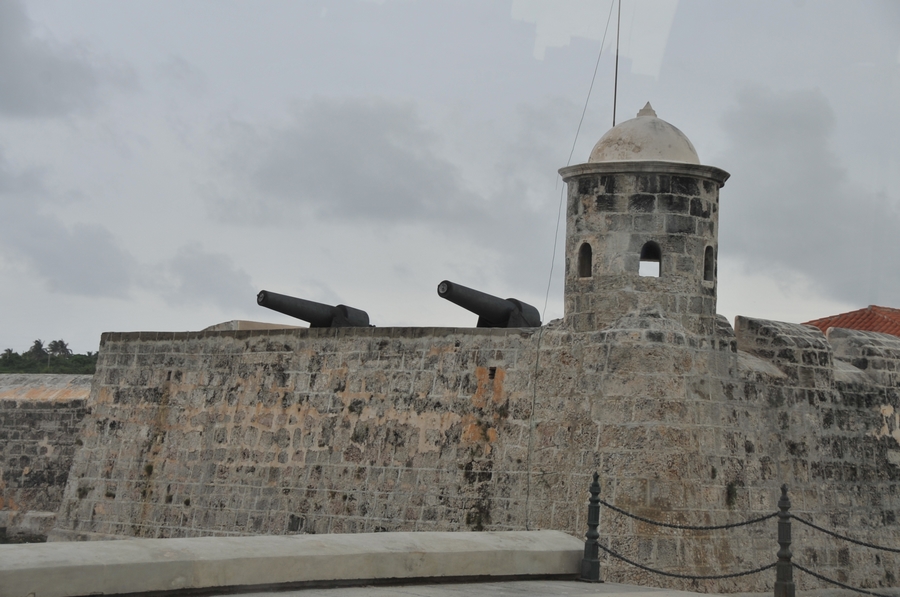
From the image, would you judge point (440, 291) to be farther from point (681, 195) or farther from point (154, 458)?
point (154, 458)

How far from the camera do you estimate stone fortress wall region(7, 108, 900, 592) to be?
12133 mm

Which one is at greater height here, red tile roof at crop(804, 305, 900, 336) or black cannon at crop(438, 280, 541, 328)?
red tile roof at crop(804, 305, 900, 336)

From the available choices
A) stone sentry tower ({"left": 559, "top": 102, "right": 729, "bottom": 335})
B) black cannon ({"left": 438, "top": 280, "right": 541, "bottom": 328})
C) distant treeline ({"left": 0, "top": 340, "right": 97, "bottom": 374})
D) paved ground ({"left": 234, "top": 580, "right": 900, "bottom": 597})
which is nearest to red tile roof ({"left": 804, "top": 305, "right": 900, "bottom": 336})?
black cannon ({"left": 438, "top": 280, "right": 541, "bottom": 328})

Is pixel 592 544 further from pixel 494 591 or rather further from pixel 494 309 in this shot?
pixel 494 309

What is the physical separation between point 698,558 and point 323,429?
4848 millimetres

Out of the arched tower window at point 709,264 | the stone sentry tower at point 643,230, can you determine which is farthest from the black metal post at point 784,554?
the arched tower window at point 709,264

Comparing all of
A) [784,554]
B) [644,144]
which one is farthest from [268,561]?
[644,144]

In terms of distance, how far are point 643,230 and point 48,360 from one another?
39.2 metres

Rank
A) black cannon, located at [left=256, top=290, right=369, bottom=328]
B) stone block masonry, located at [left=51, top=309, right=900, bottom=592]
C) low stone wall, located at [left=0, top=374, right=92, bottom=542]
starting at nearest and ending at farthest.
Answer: stone block masonry, located at [left=51, top=309, right=900, bottom=592] → black cannon, located at [left=256, top=290, right=369, bottom=328] → low stone wall, located at [left=0, top=374, right=92, bottom=542]

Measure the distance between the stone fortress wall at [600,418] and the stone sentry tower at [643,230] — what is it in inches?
0.8

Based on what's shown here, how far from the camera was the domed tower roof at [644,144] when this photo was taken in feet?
42.2

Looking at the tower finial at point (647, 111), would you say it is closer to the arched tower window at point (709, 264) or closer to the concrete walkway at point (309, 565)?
the arched tower window at point (709, 264)

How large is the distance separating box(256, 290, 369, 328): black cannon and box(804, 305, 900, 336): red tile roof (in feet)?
29.0

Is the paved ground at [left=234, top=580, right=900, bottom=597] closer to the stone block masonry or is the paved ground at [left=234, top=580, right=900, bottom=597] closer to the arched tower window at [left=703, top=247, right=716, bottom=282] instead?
the stone block masonry
